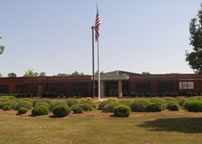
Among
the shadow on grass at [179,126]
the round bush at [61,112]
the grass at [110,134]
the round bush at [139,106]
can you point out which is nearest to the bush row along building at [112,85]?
the round bush at [139,106]

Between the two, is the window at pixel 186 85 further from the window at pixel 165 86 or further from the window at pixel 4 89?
the window at pixel 4 89

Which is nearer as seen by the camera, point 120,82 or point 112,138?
point 112,138

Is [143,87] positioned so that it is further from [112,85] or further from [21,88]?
[21,88]

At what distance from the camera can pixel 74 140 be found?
9.32m

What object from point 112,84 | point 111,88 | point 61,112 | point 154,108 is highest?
point 112,84

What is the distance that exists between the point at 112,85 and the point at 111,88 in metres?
0.61

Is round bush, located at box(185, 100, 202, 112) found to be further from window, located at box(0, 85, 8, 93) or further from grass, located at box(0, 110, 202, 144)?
window, located at box(0, 85, 8, 93)

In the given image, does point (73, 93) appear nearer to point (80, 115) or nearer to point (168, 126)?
point (80, 115)

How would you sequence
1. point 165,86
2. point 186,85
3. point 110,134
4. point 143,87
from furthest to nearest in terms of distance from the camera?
point 143,87
point 165,86
point 186,85
point 110,134

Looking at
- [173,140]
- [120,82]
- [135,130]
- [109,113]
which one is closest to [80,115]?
[109,113]

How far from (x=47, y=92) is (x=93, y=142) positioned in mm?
34509

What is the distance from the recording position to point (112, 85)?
43.4 m

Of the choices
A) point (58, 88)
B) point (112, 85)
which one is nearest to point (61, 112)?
point (112, 85)

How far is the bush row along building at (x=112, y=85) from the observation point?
39.8 m
